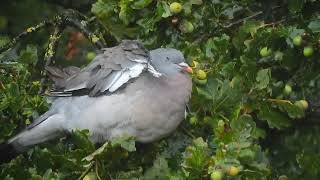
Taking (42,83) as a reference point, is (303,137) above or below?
below

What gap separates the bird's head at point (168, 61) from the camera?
3.94 metres

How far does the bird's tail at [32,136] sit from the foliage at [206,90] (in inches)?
1.4

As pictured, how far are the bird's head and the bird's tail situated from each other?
53cm

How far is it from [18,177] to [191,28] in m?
1.04

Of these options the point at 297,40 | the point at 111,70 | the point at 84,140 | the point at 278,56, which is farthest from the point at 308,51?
the point at 84,140

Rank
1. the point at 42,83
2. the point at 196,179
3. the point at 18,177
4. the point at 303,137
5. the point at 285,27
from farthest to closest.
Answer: the point at 303,137
the point at 42,83
the point at 285,27
the point at 18,177
the point at 196,179

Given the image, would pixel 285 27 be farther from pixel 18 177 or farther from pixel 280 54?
pixel 18 177

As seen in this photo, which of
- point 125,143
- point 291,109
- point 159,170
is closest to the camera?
point 125,143

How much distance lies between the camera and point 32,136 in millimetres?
3934

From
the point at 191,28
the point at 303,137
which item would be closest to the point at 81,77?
the point at 191,28

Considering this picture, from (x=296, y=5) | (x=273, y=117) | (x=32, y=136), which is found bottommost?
(x=32, y=136)

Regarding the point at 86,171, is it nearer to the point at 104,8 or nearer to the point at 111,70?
the point at 111,70

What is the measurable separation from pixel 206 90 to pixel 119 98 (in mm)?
431

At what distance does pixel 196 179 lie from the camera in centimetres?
315
